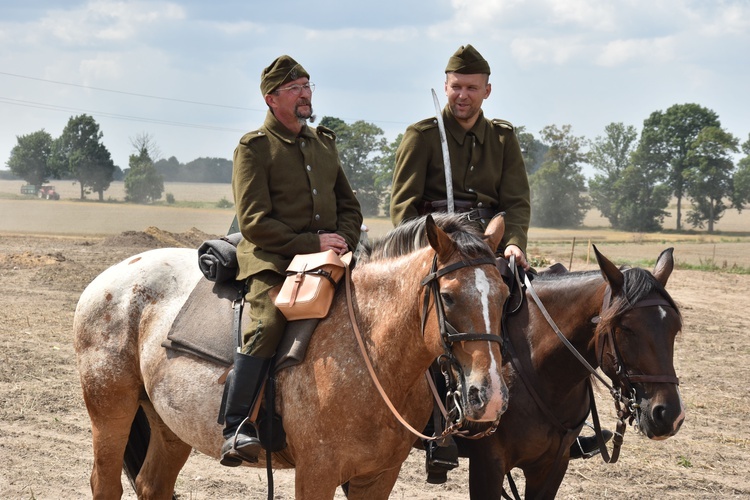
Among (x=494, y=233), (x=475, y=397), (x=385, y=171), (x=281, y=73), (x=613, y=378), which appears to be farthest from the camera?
(x=385, y=171)

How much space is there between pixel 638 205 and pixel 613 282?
212 feet

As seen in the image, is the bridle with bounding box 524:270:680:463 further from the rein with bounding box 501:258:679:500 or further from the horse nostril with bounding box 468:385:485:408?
the horse nostril with bounding box 468:385:485:408

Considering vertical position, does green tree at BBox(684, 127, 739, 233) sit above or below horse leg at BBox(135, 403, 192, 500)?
above

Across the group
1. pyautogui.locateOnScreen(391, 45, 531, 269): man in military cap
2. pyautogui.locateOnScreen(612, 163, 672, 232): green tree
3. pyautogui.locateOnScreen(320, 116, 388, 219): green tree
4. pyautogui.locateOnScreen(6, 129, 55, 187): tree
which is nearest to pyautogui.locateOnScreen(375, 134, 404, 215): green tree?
pyautogui.locateOnScreen(320, 116, 388, 219): green tree

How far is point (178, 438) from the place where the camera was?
16.9 ft

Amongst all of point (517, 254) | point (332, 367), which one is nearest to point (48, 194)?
point (517, 254)

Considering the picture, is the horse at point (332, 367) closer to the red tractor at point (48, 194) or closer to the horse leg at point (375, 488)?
the horse leg at point (375, 488)

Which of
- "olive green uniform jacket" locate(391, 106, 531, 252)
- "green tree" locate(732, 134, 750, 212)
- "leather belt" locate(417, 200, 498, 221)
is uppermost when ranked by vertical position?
"green tree" locate(732, 134, 750, 212)

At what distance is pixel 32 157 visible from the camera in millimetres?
84375

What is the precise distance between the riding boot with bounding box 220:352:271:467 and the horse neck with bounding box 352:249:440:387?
606 millimetres

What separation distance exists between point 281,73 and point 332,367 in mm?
1673

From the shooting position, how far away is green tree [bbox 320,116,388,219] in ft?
208

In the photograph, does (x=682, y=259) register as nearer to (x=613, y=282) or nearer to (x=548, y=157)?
(x=613, y=282)

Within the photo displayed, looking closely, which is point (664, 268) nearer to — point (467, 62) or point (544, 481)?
point (544, 481)
